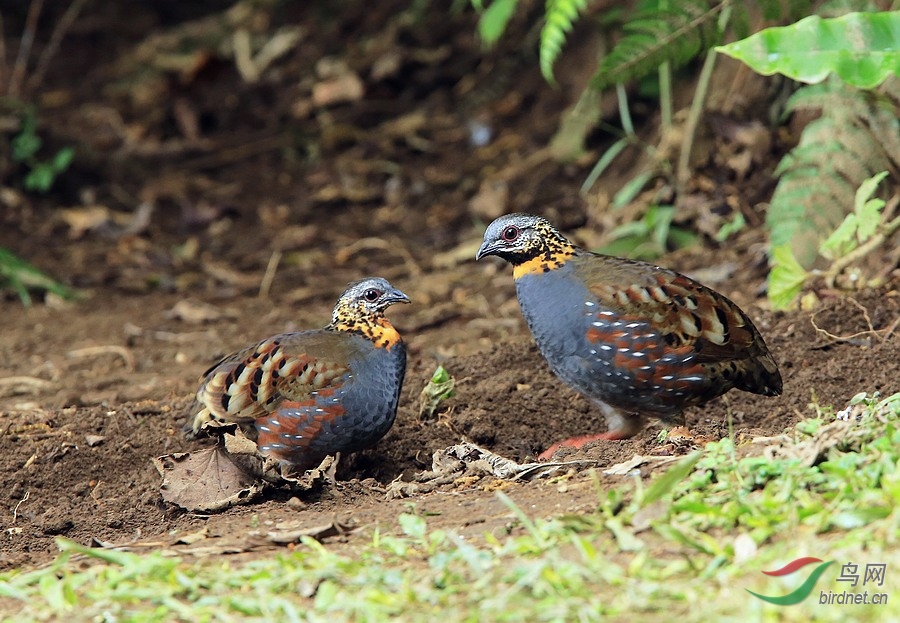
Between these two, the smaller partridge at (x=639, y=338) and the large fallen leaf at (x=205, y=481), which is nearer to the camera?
the large fallen leaf at (x=205, y=481)

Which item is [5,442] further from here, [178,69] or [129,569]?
[178,69]

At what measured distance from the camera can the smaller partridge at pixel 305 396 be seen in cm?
518

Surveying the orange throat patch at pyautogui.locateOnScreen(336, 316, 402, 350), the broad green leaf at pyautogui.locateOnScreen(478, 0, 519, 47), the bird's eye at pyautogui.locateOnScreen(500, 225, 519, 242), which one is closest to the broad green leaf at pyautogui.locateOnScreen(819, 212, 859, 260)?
the bird's eye at pyautogui.locateOnScreen(500, 225, 519, 242)

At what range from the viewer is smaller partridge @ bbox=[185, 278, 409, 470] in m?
5.18

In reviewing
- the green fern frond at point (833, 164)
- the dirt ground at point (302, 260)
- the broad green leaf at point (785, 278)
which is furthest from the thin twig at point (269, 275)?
the broad green leaf at point (785, 278)

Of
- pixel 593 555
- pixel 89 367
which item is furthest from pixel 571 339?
pixel 89 367

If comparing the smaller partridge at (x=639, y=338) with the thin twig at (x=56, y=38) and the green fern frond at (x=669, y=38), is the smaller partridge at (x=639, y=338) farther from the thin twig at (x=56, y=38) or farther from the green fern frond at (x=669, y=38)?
the thin twig at (x=56, y=38)

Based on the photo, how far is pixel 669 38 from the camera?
6777 mm

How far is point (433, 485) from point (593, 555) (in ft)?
4.77

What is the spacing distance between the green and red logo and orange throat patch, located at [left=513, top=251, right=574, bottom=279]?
7.82 feet

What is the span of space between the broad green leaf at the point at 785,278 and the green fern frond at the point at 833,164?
0.65 m

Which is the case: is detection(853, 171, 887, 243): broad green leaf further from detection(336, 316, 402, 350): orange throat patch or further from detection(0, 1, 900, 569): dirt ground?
detection(336, 316, 402, 350): orange throat patch

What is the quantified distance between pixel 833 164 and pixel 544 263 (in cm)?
223

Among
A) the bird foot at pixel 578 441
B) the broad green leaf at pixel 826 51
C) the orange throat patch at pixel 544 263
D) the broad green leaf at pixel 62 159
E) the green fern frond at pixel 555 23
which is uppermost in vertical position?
the green fern frond at pixel 555 23
